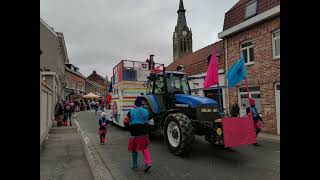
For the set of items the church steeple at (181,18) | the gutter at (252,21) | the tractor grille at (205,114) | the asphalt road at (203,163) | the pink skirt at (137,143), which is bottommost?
the asphalt road at (203,163)

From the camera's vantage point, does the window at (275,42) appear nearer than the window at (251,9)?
Yes

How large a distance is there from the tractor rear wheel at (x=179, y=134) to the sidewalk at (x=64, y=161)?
2.42 m

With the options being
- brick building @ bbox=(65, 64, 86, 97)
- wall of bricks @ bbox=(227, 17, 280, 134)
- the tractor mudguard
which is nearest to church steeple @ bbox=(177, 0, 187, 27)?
brick building @ bbox=(65, 64, 86, 97)

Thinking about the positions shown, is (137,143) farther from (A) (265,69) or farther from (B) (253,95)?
(B) (253,95)

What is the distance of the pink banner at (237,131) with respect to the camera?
21.6ft

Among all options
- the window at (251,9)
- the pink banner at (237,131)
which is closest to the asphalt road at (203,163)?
the pink banner at (237,131)

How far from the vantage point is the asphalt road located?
5.75m

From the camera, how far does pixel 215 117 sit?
8062 millimetres

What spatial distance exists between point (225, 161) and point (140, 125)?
2502mm

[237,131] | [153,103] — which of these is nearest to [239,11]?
[153,103]

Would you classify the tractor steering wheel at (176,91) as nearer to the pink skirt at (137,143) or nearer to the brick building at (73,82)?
the pink skirt at (137,143)

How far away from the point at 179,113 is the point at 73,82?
45322 mm
